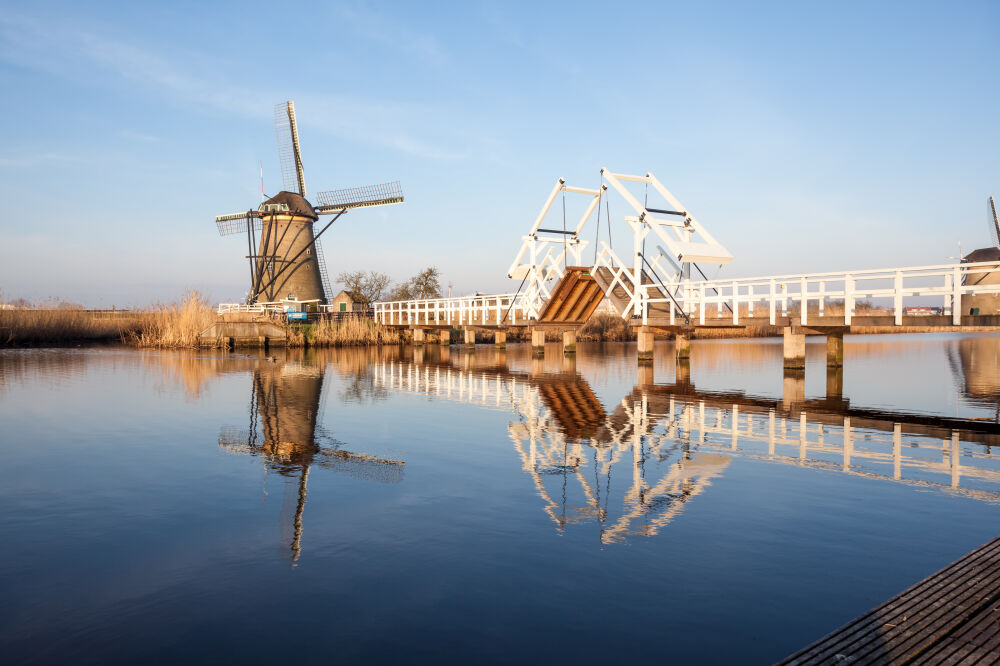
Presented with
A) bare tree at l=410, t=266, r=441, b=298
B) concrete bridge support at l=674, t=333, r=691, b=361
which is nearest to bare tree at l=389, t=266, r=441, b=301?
bare tree at l=410, t=266, r=441, b=298

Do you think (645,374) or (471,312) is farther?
(471,312)

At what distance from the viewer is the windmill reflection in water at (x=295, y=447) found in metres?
7.47

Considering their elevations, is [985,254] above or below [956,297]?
above

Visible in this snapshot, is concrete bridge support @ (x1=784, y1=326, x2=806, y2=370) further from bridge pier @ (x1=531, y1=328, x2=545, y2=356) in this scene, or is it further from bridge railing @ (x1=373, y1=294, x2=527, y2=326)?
bridge railing @ (x1=373, y1=294, x2=527, y2=326)

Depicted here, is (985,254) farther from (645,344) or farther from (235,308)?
(235,308)

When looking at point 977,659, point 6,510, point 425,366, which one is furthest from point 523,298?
point 977,659

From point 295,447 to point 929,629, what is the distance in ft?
27.8

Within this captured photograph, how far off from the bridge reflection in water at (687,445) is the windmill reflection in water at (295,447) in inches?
82.7

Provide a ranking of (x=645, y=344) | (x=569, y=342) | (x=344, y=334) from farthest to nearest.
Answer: (x=344, y=334), (x=569, y=342), (x=645, y=344)

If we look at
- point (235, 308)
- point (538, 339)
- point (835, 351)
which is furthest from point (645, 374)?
point (235, 308)

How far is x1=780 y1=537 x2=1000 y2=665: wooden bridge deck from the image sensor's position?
3.49 metres

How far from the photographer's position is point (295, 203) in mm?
50000

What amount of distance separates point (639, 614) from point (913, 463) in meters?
A: 6.38

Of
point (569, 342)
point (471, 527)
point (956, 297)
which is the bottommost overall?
point (471, 527)
